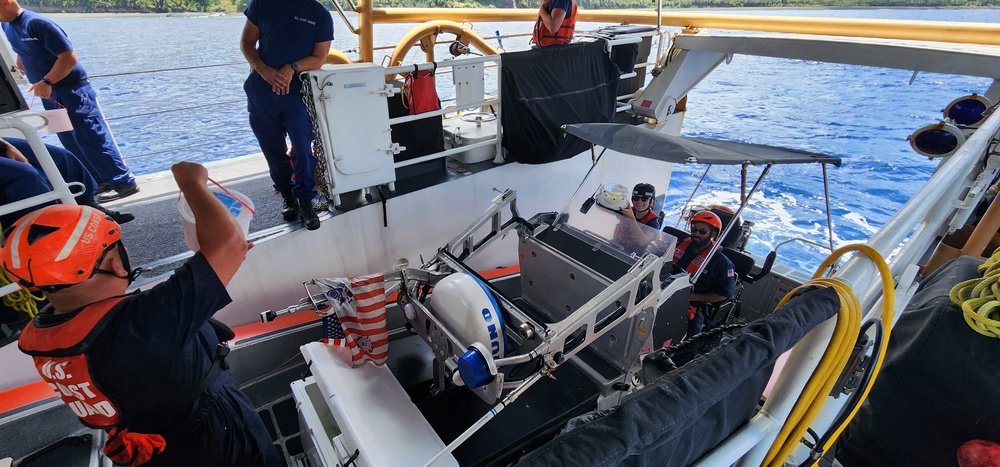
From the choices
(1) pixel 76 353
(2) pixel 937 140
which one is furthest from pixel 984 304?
(2) pixel 937 140

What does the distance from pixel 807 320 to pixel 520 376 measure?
6.61 ft

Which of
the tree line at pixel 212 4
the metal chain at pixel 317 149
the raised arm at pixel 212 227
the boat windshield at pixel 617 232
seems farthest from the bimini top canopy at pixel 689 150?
the tree line at pixel 212 4

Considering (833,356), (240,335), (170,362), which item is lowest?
(240,335)

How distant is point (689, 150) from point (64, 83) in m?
4.88

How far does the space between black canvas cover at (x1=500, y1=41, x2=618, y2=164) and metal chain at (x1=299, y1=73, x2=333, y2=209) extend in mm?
1914

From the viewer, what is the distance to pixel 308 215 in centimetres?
378

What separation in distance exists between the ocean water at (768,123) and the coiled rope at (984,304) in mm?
5872

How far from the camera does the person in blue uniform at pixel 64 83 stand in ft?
11.7

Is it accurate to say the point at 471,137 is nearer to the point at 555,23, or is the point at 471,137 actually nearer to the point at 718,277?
the point at 555,23

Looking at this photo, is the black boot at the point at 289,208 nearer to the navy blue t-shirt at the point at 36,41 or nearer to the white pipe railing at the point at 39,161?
the white pipe railing at the point at 39,161

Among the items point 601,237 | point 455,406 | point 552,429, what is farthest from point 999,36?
point 455,406

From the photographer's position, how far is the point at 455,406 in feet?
9.77

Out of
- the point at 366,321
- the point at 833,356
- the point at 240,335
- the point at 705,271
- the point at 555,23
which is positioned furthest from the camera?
the point at 555,23

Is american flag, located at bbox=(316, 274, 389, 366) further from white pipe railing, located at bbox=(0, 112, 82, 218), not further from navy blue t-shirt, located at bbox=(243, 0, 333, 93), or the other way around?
navy blue t-shirt, located at bbox=(243, 0, 333, 93)
